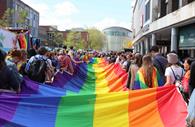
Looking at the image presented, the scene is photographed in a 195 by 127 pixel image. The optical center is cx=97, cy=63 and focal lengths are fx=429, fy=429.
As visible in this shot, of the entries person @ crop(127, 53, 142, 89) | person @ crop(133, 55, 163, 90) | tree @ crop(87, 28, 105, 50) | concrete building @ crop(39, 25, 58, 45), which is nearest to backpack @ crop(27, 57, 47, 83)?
person @ crop(127, 53, 142, 89)

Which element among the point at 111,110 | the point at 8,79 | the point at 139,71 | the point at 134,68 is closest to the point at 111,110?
the point at 111,110

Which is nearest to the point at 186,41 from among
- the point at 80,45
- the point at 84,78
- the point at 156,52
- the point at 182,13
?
the point at 182,13

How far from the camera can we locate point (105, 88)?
1514 cm

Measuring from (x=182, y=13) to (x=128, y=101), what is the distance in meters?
18.5

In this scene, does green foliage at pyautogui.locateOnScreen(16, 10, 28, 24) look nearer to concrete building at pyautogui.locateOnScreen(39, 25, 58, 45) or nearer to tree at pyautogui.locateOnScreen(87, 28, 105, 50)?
concrete building at pyautogui.locateOnScreen(39, 25, 58, 45)

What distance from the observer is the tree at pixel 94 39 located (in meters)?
156

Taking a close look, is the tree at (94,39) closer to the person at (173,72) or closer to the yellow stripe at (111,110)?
the person at (173,72)

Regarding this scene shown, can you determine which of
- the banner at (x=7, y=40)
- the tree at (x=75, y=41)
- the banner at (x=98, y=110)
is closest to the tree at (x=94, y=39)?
the tree at (x=75, y=41)

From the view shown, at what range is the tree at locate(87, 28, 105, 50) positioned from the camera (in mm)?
155625

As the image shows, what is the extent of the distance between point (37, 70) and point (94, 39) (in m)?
145

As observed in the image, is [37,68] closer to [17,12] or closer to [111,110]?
[111,110]

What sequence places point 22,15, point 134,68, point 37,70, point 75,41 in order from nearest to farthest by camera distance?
point 134,68 → point 37,70 → point 22,15 → point 75,41

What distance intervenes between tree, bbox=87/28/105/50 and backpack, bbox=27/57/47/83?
143684 millimetres

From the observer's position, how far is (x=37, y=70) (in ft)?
35.5
